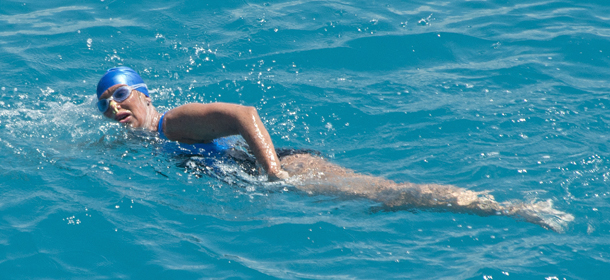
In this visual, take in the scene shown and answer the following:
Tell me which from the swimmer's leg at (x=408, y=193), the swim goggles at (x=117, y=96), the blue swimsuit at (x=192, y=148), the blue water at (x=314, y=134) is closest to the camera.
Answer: the blue water at (x=314, y=134)

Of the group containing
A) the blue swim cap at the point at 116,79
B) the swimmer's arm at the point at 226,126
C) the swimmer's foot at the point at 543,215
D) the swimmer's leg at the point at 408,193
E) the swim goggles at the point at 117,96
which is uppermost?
the blue swim cap at the point at 116,79

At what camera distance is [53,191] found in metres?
5.46

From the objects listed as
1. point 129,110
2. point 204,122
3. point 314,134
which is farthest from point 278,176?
point 129,110

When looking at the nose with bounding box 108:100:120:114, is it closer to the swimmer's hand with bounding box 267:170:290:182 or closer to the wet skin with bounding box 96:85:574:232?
the wet skin with bounding box 96:85:574:232

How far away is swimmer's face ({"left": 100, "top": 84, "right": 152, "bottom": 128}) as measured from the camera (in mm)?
6012

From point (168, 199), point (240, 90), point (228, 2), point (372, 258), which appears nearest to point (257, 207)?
point (168, 199)

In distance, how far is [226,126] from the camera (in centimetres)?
525

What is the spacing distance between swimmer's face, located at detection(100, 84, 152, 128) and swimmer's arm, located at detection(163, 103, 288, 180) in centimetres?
55

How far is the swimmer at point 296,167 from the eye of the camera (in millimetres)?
4938

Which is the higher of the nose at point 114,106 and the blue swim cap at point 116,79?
the blue swim cap at point 116,79

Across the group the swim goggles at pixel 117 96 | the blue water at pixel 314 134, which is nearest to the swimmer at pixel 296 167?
the swim goggles at pixel 117 96

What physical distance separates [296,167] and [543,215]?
2286 mm

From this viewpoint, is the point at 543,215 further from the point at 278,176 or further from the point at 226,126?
the point at 226,126

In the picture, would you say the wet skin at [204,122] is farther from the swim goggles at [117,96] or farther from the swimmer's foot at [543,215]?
the swimmer's foot at [543,215]
